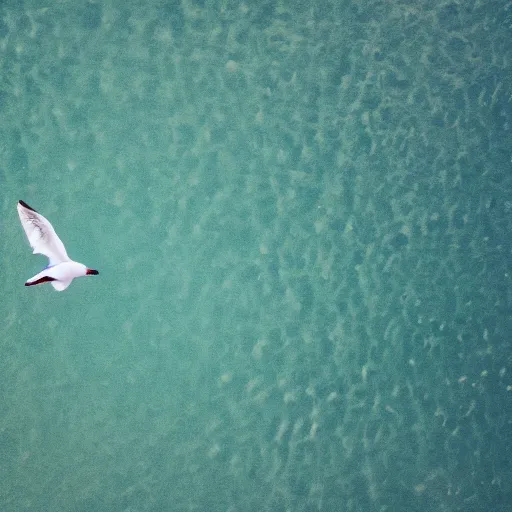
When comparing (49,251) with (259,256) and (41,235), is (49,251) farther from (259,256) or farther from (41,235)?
(259,256)

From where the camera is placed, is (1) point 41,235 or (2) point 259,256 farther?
(2) point 259,256

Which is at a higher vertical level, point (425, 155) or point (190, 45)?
point (190, 45)

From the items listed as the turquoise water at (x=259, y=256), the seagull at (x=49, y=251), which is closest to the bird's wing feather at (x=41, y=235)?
the seagull at (x=49, y=251)

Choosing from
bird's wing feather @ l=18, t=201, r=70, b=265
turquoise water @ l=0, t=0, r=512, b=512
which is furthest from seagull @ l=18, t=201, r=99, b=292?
turquoise water @ l=0, t=0, r=512, b=512

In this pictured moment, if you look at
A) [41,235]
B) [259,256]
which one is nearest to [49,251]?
[41,235]

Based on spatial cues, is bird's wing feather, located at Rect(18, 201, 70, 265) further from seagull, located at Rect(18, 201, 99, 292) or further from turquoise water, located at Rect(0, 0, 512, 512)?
turquoise water, located at Rect(0, 0, 512, 512)

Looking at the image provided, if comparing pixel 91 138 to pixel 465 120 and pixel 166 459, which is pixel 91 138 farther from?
pixel 465 120

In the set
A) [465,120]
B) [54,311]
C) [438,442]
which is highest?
[465,120]

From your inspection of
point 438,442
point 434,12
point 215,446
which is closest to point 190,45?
point 434,12
